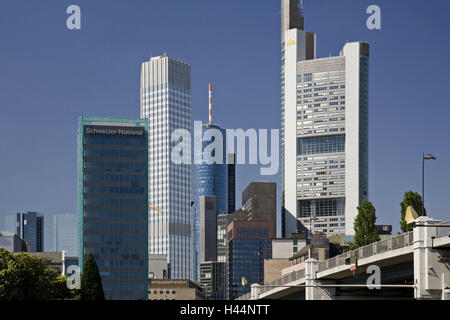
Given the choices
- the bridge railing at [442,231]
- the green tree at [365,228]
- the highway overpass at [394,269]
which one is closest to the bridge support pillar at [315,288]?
the highway overpass at [394,269]

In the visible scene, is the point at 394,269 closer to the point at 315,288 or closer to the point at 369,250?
the point at 369,250

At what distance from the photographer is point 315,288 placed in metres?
91.2

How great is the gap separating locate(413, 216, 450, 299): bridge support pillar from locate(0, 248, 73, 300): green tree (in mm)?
77156

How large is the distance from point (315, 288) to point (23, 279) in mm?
55052

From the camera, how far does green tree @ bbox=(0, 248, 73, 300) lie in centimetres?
12688

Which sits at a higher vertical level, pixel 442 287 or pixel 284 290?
pixel 442 287

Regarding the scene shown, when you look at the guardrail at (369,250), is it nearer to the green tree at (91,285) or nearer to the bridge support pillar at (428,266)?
the bridge support pillar at (428,266)

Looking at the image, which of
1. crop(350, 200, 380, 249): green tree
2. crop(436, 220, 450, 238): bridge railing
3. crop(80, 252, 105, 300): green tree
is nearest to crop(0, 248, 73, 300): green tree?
crop(80, 252, 105, 300): green tree

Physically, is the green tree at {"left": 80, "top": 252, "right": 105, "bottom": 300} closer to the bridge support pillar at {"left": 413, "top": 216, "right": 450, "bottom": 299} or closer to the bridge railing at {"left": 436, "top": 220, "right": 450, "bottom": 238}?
the bridge support pillar at {"left": 413, "top": 216, "right": 450, "bottom": 299}

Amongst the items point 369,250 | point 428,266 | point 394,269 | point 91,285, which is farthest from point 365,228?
point 428,266

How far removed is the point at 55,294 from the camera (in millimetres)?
138750
